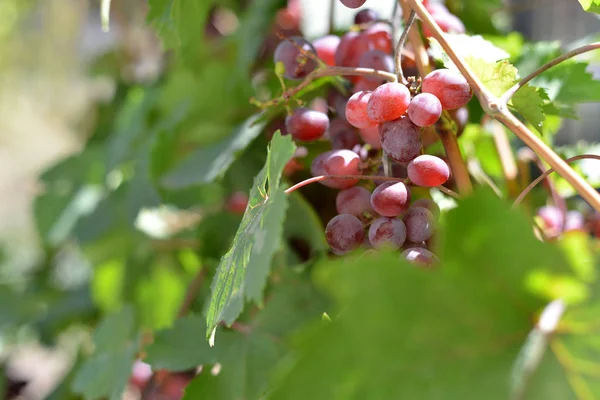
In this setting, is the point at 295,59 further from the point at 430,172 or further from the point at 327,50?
the point at 430,172

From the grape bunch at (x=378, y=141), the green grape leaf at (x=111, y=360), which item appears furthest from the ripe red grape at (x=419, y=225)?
the green grape leaf at (x=111, y=360)

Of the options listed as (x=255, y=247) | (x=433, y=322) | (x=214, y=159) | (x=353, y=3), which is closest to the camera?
(x=433, y=322)

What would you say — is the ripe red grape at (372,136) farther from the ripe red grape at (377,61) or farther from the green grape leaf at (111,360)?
the green grape leaf at (111,360)

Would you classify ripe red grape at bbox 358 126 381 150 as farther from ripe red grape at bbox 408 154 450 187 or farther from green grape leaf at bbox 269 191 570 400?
green grape leaf at bbox 269 191 570 400

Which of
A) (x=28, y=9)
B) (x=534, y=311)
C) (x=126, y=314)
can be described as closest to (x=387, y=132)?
(x=534, y=311)

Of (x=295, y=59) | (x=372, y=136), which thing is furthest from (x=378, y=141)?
(x=295, y=59)

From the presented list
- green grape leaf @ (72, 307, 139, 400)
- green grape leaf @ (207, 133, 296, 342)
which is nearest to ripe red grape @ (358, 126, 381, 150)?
green grape leaf @ (207, 133, 296, 342)
